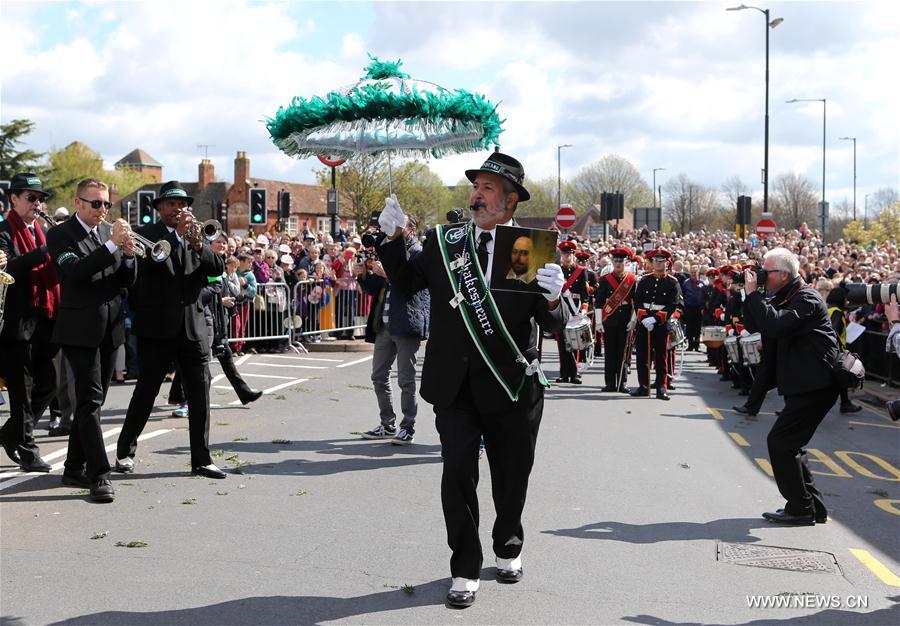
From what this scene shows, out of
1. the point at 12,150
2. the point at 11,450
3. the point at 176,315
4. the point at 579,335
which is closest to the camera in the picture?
the point at 176,315

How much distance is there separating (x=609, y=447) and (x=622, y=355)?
5.30 metres

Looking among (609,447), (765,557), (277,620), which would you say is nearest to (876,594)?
(765,557)

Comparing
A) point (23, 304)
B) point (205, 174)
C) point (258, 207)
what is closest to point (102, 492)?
point (23, 304)

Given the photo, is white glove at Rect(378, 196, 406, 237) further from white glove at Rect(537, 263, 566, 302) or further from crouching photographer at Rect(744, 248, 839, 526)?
crouching photographer at Rect(744, 248, 839, 526)

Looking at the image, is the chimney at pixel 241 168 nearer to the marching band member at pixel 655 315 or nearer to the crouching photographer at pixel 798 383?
the marching band member at pixel 655 315

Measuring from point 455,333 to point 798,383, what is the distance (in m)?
3.11

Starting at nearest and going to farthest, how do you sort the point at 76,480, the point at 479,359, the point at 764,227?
the point at 479,359 < the point at 76,480 < the point at 764,227

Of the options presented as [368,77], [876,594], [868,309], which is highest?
[368,77]

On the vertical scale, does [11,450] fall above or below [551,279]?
below

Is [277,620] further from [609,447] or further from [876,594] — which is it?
[609,447]

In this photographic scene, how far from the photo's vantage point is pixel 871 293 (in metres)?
6.14

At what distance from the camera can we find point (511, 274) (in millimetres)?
5156

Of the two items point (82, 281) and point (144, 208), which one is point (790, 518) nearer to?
point (82, 281)

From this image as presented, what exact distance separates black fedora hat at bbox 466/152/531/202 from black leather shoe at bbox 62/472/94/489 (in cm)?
383
